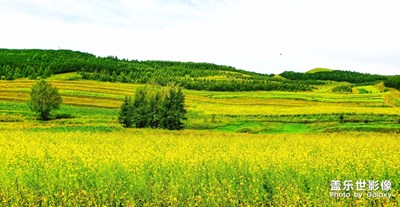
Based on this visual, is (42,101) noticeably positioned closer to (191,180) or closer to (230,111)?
(230,111)

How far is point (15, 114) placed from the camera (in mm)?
75750

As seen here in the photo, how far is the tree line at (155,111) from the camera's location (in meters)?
61.8

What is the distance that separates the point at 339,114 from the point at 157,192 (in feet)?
208

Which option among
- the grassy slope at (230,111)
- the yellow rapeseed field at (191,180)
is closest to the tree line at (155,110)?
the grassy slope at (230,111)

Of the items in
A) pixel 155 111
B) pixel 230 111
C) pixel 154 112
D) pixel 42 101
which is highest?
pixel 155 111

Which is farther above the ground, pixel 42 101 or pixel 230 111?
pixel 42 101

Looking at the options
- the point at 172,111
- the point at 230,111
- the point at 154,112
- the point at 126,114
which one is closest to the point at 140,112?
the point at 154,112

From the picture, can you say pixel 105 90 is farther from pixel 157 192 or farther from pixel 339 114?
pixel 157 192

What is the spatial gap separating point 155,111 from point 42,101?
24908mm

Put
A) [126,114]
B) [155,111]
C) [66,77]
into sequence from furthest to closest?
[66,77] < [126,114] < [155,111]

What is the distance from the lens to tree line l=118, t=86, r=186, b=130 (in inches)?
2434

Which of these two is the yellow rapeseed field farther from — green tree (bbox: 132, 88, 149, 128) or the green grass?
the green grass

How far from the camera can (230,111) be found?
8756cm

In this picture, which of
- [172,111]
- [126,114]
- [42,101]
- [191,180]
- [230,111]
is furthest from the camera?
[230,111]
